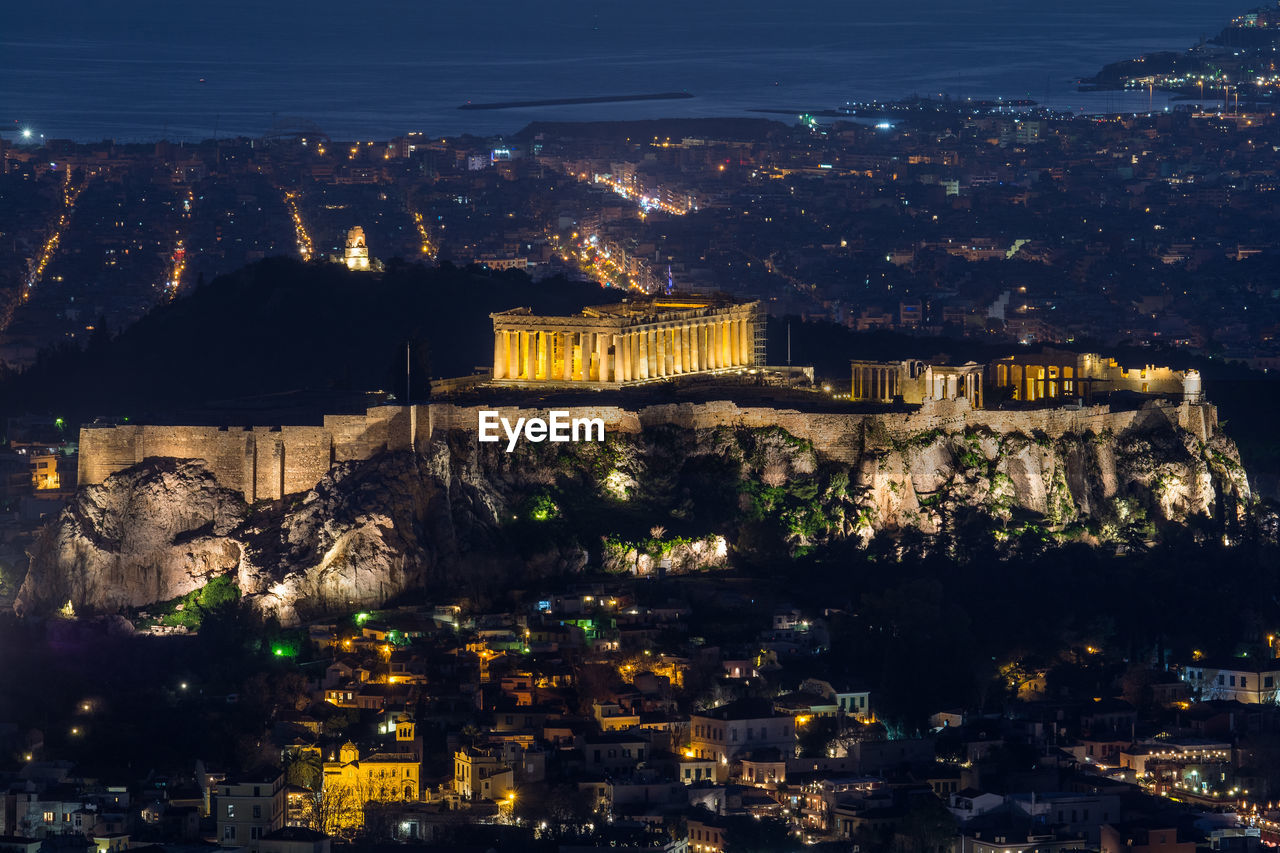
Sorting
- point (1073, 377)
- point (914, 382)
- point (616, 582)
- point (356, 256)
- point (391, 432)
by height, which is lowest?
point (616, 582)

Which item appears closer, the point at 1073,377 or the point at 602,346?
the point at 602,346

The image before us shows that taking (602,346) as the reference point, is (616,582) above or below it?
below

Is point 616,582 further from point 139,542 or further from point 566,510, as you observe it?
point 139,542

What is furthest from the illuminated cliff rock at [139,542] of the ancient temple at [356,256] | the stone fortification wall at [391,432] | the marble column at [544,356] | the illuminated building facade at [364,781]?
the ancient temple at [356,256]

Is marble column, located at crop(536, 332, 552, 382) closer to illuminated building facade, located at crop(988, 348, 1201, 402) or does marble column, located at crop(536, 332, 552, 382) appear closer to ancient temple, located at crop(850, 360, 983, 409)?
ancient temple, located at crop(850, 360, 983, 409)

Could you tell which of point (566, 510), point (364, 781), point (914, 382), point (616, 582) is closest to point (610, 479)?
point (566, 510)

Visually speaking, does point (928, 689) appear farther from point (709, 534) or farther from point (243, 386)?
point (243, 386)

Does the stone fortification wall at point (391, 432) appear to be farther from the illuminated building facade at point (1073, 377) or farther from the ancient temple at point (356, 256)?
the ancient temple at point (356, 256)

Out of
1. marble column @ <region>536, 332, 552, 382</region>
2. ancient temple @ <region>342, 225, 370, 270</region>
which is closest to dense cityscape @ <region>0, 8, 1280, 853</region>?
marble column @ <region>536, 332, 552, 382</region>
